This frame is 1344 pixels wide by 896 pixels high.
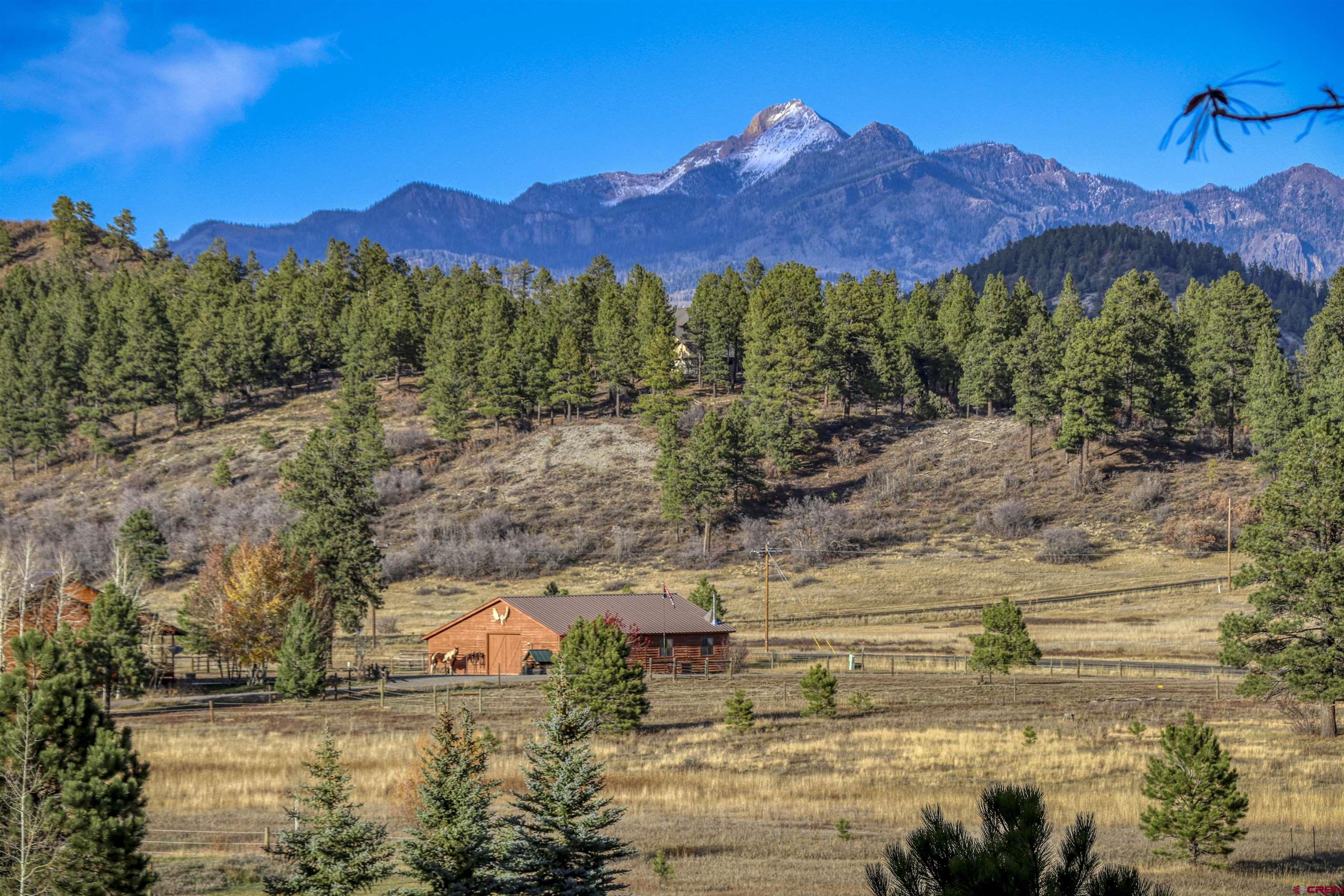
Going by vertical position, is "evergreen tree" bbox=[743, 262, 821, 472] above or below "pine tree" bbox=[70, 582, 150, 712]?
above

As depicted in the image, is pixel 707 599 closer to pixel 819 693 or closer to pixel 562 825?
pixel 819 693

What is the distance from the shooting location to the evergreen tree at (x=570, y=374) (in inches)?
4267

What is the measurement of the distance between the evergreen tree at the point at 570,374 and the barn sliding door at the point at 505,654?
49.5 metres

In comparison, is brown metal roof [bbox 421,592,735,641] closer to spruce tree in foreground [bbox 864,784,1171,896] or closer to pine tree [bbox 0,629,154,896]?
pine tree [bbox 0,629,154,896]

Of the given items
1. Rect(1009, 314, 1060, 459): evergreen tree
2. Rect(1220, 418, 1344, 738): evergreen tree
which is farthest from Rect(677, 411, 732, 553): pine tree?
Rect(1220, 418, 1344, 738): evergreen tree

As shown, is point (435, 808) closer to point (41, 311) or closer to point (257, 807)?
point (257, 807)

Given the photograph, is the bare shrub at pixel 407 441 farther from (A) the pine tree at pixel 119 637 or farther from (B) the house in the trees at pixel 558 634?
(A) the pine tree at pixel 119 637

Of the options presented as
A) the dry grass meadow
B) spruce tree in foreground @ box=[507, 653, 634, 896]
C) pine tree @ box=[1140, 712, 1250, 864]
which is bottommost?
the dry grass meadow

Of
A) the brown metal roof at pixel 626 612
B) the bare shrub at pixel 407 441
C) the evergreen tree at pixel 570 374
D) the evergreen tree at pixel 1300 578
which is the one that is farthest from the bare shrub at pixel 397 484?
the evergreen tree at pixel 1300 578

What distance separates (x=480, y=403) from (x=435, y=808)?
340 feet

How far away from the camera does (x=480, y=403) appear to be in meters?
116

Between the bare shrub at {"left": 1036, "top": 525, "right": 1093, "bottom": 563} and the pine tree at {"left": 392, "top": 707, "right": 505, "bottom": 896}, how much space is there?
2950 inches

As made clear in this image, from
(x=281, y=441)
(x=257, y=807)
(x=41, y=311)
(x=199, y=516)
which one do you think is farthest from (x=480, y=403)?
(x=257, y=807)

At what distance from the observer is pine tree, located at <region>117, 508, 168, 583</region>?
79.9 meters
